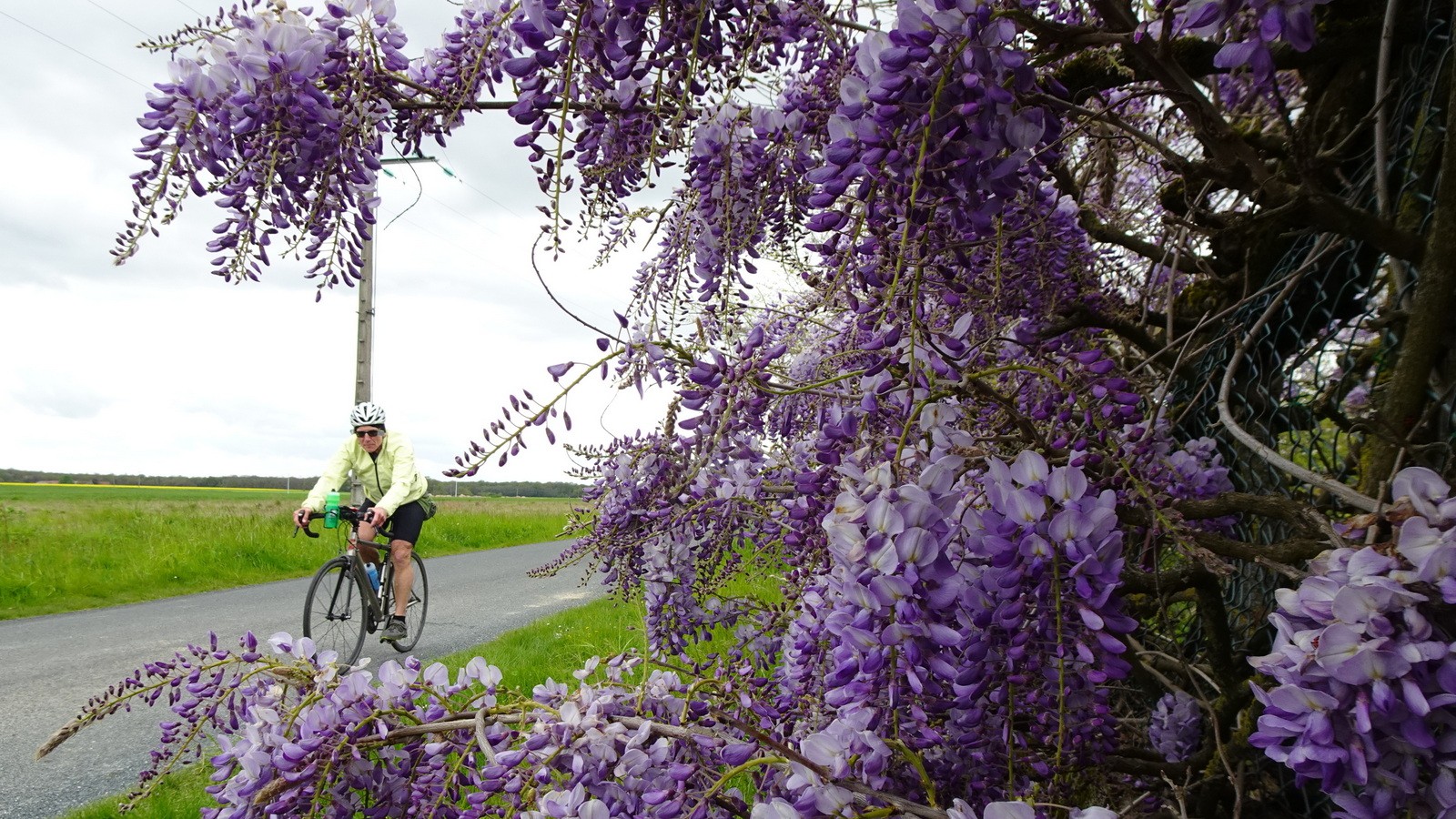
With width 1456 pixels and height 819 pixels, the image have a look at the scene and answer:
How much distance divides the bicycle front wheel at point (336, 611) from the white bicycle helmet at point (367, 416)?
42.9 inches

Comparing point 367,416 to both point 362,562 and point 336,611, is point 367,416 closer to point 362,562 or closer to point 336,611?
point 362,562

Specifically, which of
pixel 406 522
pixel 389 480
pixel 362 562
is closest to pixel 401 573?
pixel 362 562

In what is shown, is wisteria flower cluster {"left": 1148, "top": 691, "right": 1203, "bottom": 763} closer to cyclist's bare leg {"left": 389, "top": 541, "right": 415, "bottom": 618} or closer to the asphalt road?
the asphalt road

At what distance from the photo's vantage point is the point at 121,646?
23.1ft

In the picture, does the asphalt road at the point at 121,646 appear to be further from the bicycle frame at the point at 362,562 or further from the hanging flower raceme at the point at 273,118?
the hanging flower raceme at the point at 273,118

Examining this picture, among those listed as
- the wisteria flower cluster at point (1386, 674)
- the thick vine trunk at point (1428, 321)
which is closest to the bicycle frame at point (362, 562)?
the thick vine trunk at point (1428, 321)

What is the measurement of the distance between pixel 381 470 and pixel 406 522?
19.7 inches

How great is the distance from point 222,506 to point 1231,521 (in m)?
21.6

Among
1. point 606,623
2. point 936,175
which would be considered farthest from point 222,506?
point 936,175

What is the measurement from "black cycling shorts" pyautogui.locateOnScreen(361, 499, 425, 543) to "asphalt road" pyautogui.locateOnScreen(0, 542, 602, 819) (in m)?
1.00

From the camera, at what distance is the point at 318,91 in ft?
4.67

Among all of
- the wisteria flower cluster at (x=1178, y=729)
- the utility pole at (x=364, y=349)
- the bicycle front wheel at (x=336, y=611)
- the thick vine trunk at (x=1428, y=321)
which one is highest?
the utility pole at (x=364, y=349)

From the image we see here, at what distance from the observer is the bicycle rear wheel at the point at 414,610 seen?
24.2 ft

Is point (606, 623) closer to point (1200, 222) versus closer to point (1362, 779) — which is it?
point (1200, 222)
